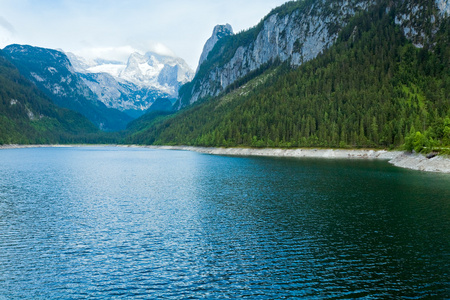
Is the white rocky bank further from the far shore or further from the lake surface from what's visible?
the lake surface

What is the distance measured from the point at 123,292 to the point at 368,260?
20.0 metres

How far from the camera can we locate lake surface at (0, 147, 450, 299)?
79.4 feet

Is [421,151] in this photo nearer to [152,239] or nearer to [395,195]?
[395,195]

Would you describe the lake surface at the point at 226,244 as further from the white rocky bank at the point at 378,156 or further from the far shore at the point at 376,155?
Answer: the far shore at the point at 376,155

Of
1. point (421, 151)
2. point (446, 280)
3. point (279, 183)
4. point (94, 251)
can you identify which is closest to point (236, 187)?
point (279, 183)

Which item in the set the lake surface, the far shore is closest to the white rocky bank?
the far shore

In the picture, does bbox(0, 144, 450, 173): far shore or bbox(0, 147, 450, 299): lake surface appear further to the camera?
bbox(0, 144, 450, 173): far shore

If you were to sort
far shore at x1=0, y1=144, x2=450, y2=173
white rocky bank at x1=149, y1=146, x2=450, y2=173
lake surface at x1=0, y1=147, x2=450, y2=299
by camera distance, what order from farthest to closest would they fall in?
far shore at x1=0, y1=144, x2=450, y2=173, white rocky bank at x1=149, y1=146, x2=450, y2=173, lake surface at x1=0, y1=147, x2=450, y2=299

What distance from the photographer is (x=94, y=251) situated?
Result: 105 feet

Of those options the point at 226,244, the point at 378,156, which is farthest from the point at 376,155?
the point at 226,244

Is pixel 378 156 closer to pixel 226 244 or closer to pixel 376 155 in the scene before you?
pixel 376 155

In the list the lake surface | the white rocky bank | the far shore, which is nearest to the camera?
the lake surface

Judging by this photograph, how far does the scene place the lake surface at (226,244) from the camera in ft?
79.4

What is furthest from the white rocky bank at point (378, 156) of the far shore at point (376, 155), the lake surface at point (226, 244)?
the lake surface at point (226, 244)
